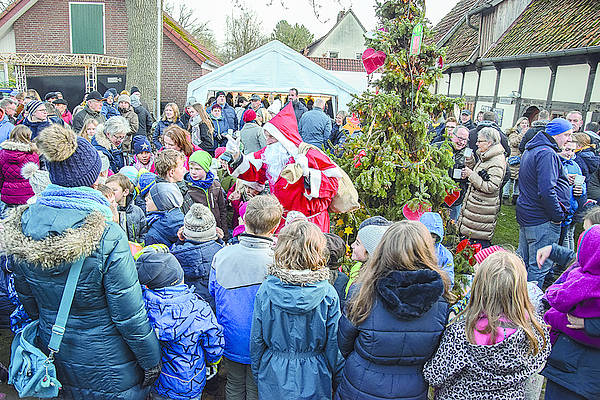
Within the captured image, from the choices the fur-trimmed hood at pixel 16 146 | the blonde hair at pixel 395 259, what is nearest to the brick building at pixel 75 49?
the fur-trimmed hood at pixel 16 146

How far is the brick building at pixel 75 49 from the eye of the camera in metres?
21.4

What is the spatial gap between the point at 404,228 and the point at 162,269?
4.69ft

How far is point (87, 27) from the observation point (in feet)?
72.7

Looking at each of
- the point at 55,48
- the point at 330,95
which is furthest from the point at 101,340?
the point at 55,48

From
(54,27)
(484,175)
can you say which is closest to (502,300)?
(484,175)

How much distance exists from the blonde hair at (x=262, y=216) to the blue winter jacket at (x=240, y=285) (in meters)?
0.06

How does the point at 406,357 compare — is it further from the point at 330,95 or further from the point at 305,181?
the point at 330,95

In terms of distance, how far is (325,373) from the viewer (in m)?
2.64

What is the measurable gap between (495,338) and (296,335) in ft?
3.42

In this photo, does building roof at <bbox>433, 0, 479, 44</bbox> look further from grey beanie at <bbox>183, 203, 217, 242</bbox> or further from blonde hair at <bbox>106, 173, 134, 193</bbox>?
grey beanie at <bbox>183, 203, 217, 242</bbox>

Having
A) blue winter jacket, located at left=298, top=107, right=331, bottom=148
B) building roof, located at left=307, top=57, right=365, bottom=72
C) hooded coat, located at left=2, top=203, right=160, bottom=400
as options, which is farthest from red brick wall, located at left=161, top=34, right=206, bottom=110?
hooded coat, located at left=2, top=203, right=160, bottom=400

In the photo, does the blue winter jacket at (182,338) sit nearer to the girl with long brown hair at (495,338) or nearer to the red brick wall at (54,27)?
the girl with long brown hair at (495,338)

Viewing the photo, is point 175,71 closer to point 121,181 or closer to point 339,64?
point 339,64

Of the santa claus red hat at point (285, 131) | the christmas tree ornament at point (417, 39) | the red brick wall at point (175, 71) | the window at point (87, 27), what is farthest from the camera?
the window at point (87, 27)
